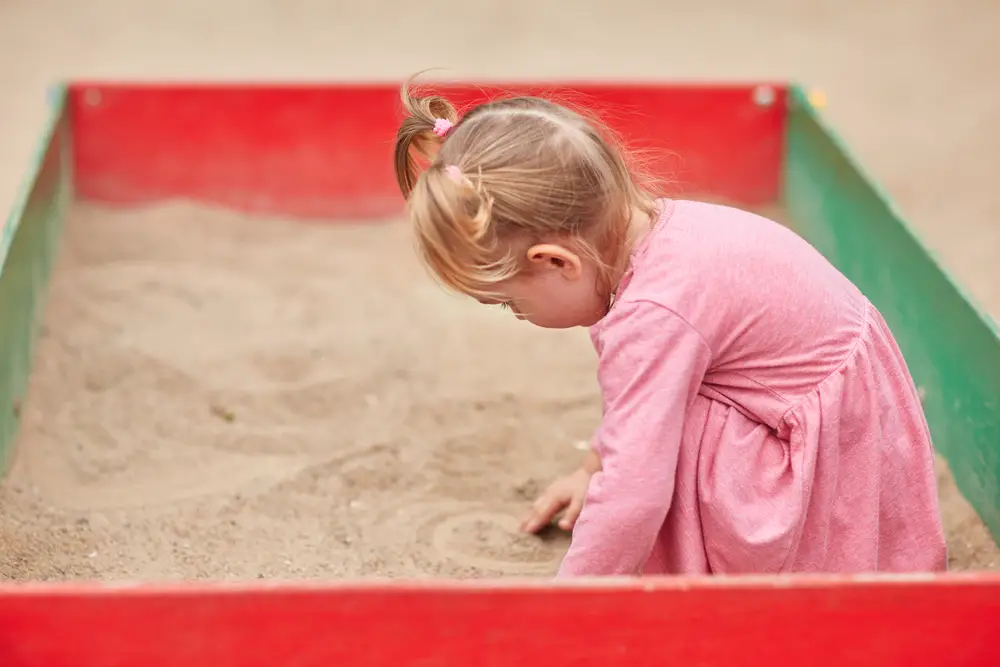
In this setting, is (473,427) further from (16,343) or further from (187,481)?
(16,343)

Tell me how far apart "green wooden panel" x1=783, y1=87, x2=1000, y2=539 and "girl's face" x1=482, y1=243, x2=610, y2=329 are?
60cm

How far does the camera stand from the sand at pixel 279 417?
168cm

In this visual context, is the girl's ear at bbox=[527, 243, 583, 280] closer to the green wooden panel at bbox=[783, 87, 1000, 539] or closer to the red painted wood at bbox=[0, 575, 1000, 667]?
the red painted wood at bbox=[0, 575, 1000, 667]

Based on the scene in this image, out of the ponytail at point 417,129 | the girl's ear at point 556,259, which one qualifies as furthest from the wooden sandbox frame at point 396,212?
the ponytail at point 417,129

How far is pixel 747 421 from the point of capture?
4.62ft

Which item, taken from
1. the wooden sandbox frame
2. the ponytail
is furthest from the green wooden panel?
the ponytail

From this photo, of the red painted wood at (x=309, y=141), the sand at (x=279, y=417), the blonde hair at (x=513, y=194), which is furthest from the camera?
the red painted wood at (x=309, y=141)

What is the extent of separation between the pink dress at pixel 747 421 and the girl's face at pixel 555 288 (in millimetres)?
32

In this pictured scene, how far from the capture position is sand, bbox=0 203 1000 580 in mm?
1676

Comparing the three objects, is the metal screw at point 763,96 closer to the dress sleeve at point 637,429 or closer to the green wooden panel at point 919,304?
the green wooden panel at point 919,304

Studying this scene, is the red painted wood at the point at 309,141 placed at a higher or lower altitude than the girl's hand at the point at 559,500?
higher

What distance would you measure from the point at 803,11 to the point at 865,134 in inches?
47.5

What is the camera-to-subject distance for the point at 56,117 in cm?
259

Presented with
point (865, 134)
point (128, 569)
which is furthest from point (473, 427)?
point (865, 134)
